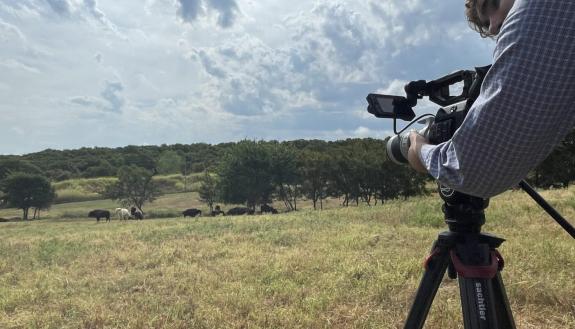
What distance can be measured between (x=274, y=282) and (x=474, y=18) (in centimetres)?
456

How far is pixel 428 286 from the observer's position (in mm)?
1873

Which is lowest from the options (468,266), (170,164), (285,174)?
(468,266)

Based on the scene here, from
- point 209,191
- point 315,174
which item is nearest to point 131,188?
point 209,191

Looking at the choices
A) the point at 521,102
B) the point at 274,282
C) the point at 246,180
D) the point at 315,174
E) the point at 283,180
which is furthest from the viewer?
the point at 283,180

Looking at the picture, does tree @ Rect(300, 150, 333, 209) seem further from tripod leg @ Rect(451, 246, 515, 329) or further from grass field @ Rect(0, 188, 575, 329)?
tripod leg @ Rect(451, 246, 515, 329)

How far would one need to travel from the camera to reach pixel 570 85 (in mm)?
1142

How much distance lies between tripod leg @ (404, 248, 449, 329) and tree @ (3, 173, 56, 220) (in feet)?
287

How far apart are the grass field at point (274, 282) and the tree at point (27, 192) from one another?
77359mm

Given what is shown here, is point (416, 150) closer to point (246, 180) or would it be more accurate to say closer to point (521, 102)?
point (521, 102)

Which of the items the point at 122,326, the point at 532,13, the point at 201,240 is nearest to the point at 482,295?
the point at 532,13

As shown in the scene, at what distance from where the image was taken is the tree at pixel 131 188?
78.9 meters

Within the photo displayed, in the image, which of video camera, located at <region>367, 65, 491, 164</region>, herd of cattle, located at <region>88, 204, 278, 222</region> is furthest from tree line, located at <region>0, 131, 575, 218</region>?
video camera, located at <region>367, 65, 491, 164</region>

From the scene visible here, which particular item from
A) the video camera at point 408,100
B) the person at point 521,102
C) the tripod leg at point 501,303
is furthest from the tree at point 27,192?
the person at point 521,102

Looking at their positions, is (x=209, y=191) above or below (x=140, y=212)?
above
